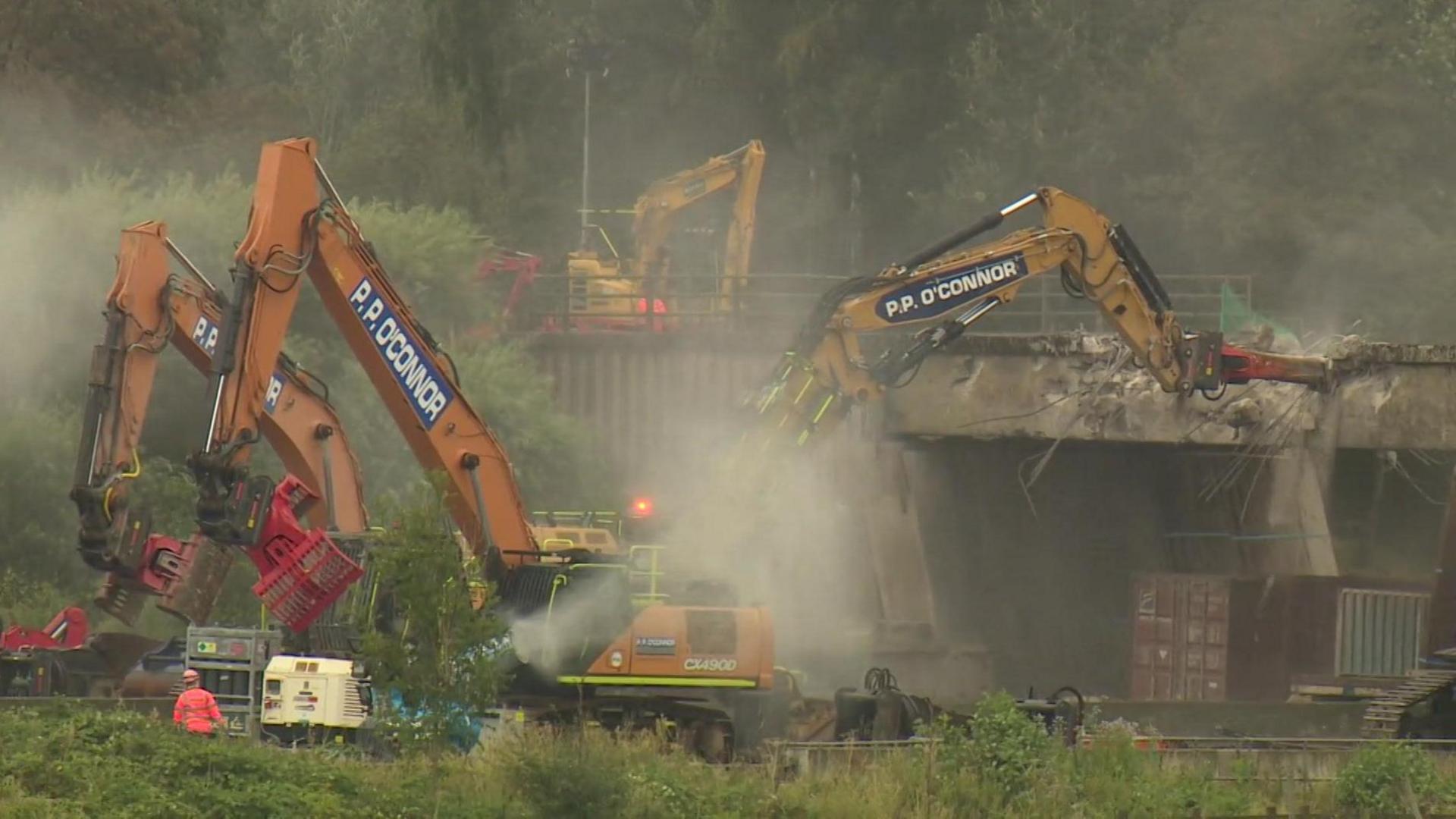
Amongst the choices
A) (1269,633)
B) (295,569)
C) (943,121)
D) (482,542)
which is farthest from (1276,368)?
(943,121)

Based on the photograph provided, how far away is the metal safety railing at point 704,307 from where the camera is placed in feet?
146

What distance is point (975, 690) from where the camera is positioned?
38.0 m

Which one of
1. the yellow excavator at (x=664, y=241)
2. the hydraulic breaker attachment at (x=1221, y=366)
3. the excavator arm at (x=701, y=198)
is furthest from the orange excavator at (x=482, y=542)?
the excavator arm at (x=701, y=198)

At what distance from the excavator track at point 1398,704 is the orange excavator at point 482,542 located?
6842 millimetres

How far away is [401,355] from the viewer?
25.1 meters

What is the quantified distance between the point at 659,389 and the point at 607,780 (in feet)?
81.1

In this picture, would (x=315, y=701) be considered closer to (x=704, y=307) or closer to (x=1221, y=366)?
(x=1221, y=366)

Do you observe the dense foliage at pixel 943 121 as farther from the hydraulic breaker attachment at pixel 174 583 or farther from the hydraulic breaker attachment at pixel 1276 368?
the hydraulic breaker attachment at pixel 174 583

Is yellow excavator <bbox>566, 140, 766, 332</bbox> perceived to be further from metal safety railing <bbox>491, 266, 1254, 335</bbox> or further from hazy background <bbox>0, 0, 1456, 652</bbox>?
hazy background <bbox>0, 0, 1456, 652</bbox>

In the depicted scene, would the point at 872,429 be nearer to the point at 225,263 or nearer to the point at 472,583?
the point at 225,263

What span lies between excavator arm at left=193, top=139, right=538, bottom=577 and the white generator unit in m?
1.37

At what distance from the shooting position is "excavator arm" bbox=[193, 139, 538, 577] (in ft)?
77.2

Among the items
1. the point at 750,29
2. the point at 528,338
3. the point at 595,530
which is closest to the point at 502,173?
the point at 750,29

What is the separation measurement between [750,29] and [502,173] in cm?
841
